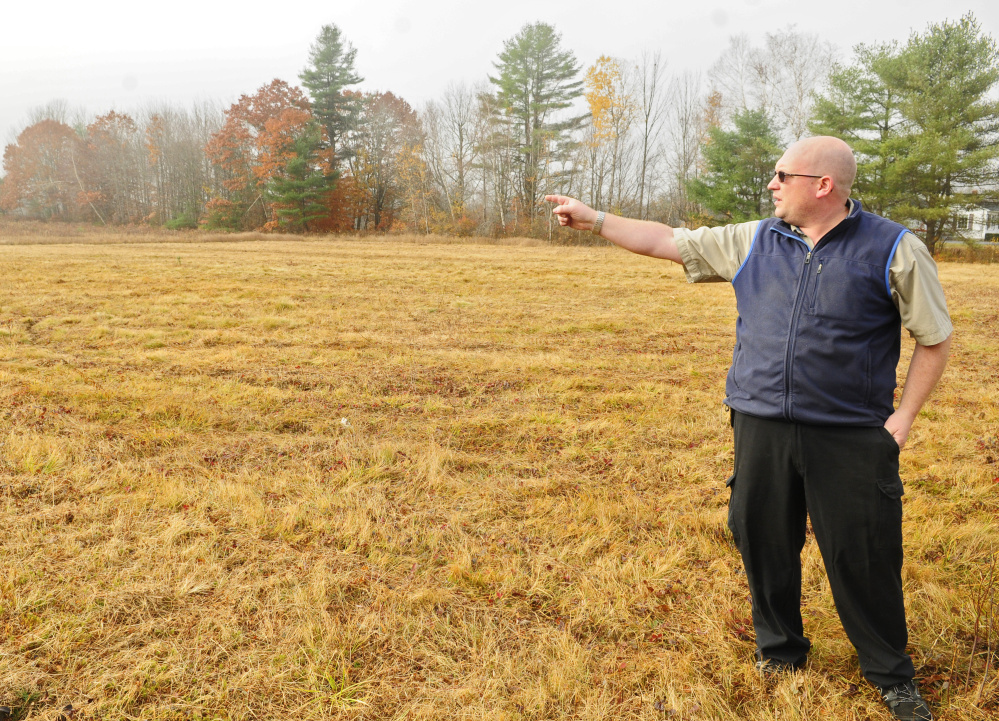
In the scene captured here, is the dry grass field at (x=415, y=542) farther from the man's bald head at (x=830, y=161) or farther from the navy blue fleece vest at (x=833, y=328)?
the man's bald head at (x=830, y=161)

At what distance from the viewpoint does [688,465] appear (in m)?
4.97

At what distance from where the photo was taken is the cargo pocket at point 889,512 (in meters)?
2.11

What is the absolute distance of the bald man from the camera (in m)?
2.09

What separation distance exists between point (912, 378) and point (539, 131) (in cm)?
4074

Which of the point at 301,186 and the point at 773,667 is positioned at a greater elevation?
the point at 301,186

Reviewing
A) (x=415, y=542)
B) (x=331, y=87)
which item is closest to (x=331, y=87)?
(x=331, y=87)

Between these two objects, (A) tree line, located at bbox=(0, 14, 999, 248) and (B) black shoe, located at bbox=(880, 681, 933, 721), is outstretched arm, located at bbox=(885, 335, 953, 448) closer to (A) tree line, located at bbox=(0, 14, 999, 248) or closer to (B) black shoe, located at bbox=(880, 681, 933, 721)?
(B) black shoe, located at bbox=(880, 681, 933, 721)

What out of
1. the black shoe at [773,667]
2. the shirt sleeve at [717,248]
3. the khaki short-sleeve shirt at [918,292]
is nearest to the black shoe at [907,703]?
the black shoe at [773,667]

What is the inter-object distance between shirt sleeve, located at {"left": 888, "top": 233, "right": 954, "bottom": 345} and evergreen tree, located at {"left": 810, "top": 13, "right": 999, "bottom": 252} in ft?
96.2

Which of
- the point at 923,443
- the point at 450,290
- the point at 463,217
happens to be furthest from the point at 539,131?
the point at 923,443

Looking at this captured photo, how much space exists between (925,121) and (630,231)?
31309 mm

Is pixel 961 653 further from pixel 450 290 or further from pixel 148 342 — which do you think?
pixel 450 290

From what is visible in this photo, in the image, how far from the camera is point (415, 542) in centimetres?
372

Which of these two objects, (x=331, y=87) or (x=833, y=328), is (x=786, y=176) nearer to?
(x=833, y=328)
